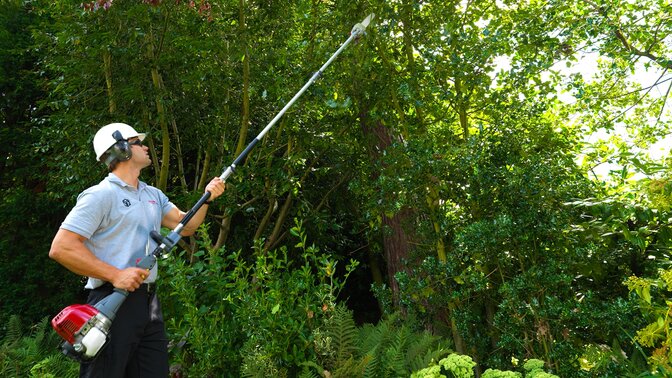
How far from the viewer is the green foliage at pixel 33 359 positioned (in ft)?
13.6

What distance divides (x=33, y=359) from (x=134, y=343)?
7.24ft

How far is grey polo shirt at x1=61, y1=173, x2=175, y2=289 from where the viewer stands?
283cm

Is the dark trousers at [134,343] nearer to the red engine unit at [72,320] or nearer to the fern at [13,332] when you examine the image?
the red engine unit at [72,320]

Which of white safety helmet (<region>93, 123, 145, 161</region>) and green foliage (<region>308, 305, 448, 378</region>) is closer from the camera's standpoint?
white safety helmet (<region>93, 123, 145, 161</region>)

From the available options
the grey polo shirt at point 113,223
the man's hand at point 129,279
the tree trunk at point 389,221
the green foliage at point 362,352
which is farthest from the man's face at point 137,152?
the tree trunk at point 389,221

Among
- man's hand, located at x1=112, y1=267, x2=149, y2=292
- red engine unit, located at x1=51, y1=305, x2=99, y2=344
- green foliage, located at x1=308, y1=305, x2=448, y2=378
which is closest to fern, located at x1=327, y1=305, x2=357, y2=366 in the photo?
green foliage, located at x1=308, y1=305, x2=448, y2=378

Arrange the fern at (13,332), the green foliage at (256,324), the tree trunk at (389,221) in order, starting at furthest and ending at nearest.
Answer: the fern at (13,332) < the tree trunk at (389,221) < the green foliage at (256,324)

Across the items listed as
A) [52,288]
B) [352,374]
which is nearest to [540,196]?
[352,374]

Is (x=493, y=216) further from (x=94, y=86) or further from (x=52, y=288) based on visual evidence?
(x=52, y=288)

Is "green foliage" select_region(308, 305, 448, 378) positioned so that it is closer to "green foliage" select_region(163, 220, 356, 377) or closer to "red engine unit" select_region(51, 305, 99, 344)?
"green foliage" select_region(163, 220, 356, 377)

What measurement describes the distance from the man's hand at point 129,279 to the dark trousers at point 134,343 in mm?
122

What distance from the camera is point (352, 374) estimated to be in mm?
3334

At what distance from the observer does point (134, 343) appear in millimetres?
2918

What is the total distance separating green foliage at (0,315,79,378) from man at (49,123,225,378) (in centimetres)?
120
